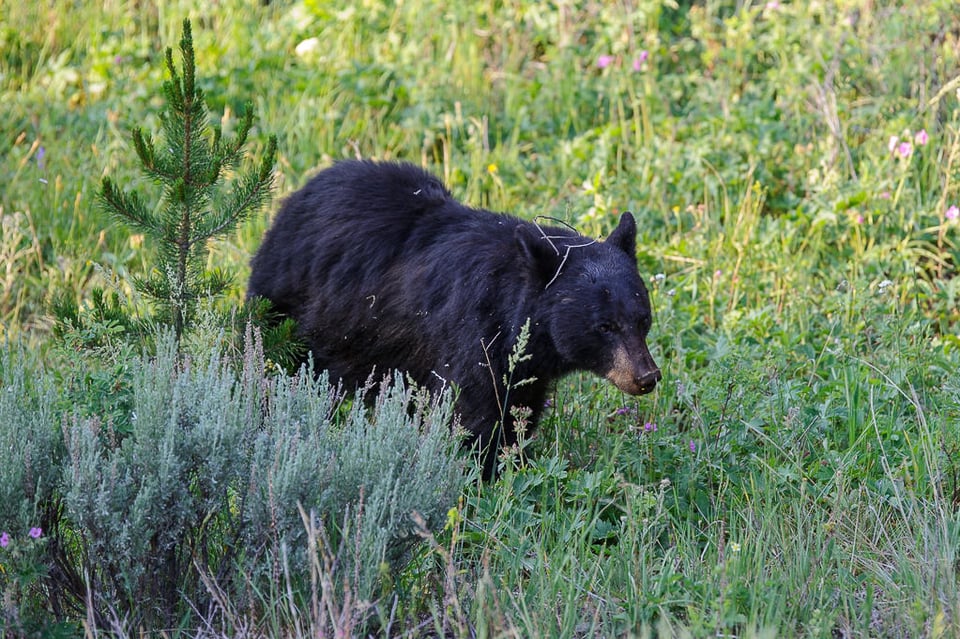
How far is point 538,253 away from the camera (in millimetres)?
4520

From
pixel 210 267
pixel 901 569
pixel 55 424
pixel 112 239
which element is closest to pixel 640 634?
pixel 901 569

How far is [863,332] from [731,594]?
2.68 metres

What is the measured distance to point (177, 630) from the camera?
135 inches

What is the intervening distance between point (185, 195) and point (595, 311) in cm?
164

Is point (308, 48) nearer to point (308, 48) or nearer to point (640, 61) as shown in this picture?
point (308, 48)

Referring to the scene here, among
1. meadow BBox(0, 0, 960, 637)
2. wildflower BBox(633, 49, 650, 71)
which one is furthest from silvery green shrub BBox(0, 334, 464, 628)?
wildflower BBox(633, 49, 650, 71)

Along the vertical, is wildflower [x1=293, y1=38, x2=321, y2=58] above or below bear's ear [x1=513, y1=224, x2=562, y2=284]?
above

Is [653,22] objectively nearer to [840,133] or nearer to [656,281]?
[840,133]

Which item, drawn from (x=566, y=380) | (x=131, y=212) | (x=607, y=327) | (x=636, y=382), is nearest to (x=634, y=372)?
(x=636, y=382)

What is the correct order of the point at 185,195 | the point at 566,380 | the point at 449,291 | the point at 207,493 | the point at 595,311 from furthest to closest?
the point at 566,380 < the point at 449,291 < the point at 595,311 < the point at 185,195 < the point at 207,493

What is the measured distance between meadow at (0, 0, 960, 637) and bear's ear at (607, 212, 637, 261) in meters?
0.70

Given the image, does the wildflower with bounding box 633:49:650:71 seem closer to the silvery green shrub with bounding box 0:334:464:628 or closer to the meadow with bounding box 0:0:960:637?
the meadow with bounding box 0:0:960:637

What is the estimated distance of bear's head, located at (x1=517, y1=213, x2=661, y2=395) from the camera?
14.7 feet

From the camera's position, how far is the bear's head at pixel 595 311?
4480mm
